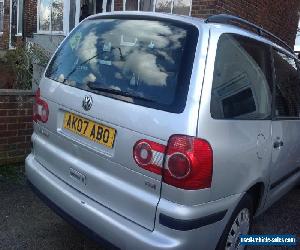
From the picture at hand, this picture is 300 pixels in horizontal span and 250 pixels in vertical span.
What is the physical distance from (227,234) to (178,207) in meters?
0.59

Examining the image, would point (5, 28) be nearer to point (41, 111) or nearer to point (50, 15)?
point (50, 15)

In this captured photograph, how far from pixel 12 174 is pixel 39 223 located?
1.20 m

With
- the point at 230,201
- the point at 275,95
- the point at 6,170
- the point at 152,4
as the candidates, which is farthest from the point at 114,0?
the point at 230,201

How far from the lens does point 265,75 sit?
10.5ft

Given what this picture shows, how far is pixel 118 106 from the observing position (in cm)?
257

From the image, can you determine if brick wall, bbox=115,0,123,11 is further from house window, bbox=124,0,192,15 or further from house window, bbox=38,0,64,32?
house window, bbox=38,0,64,32

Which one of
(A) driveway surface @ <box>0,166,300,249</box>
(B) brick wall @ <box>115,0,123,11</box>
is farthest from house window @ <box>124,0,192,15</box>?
(A) driveway surface @ <box>0,166,300,249</box>

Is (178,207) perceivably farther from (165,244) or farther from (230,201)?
(230,201)

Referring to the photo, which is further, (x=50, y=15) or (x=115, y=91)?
(x=50, y=15)

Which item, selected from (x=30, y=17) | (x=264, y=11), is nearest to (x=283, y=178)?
(x=264, y=11)

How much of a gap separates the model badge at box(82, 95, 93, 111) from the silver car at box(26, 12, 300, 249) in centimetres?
1

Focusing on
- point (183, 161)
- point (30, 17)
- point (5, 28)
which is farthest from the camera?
point (5, 28)

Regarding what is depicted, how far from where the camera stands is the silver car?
2.35 m

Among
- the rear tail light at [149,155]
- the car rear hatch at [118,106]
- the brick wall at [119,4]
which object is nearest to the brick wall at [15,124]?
the car rear hatch at [118,106]
